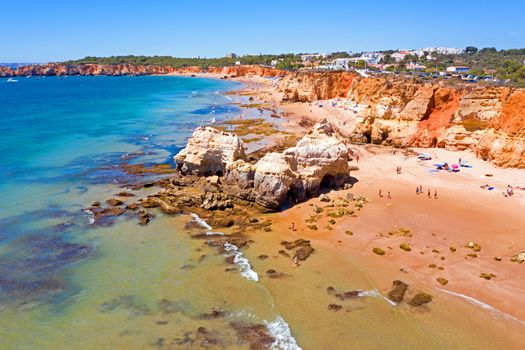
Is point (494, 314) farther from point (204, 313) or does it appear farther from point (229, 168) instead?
point (229, 168)

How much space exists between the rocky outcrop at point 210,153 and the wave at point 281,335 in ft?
58.6

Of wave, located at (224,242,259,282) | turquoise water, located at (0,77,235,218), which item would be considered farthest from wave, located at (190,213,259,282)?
turquoise water, located at (0,77,235,218)

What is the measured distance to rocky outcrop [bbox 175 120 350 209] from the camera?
97.0 ft

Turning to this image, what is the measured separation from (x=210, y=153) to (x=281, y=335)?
20.1 m

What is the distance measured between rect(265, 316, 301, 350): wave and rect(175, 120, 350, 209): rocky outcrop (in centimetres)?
1246

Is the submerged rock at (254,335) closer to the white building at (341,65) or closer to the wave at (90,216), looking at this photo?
the wave at (90,216)

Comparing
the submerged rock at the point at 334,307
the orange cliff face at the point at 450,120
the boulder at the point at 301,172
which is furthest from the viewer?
the orange cliff face at the point at 450,120

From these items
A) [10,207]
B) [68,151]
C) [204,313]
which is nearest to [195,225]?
[204,313]

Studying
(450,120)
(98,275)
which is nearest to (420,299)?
(98,275)

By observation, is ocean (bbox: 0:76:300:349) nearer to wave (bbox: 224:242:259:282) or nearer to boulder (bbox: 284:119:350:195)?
wave (bbox: 224:242:259:282)

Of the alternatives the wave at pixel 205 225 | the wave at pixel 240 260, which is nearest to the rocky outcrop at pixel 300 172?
the wave at pixel 205 225

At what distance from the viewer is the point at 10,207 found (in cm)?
3144

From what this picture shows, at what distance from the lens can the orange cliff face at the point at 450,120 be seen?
3703cm

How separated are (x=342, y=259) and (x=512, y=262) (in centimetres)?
914
